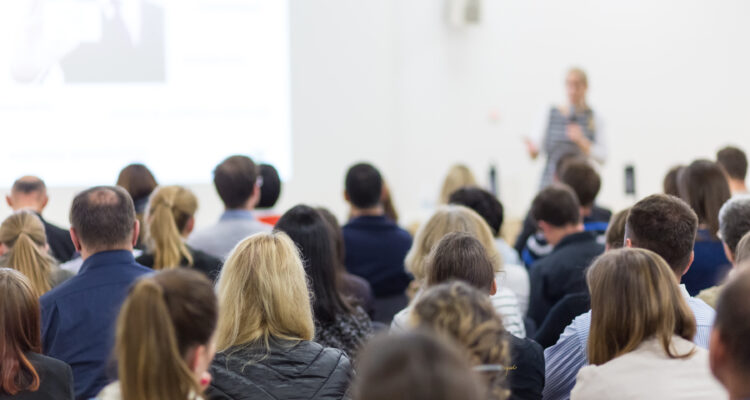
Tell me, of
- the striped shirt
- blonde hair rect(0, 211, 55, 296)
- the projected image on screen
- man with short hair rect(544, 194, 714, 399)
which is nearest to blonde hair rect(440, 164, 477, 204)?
the projected image on screen

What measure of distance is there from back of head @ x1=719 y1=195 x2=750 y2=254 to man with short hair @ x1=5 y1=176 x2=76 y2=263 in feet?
8.87

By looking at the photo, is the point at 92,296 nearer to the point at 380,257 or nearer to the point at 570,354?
the point at 570,354

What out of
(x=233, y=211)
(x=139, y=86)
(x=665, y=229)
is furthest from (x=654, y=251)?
(x=139, y=86)

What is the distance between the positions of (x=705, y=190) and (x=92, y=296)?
2.41 metres

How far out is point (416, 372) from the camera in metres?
1.00

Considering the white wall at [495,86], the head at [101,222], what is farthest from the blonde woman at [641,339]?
the white wall at [495,86]

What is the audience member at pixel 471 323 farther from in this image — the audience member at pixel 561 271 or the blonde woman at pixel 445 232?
the audience member at pixel 561 271

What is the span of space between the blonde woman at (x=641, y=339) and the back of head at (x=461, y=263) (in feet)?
1.02

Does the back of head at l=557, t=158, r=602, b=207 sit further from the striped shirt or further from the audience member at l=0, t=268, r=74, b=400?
the audience member at l=0, t=268, r=74, b=400

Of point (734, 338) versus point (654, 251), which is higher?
point (734, 338)

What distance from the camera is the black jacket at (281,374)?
1.90m

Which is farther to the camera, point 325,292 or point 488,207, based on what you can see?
point 488,207

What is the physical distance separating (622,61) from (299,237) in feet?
17.9

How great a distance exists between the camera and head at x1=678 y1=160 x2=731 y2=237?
3.37 metres
